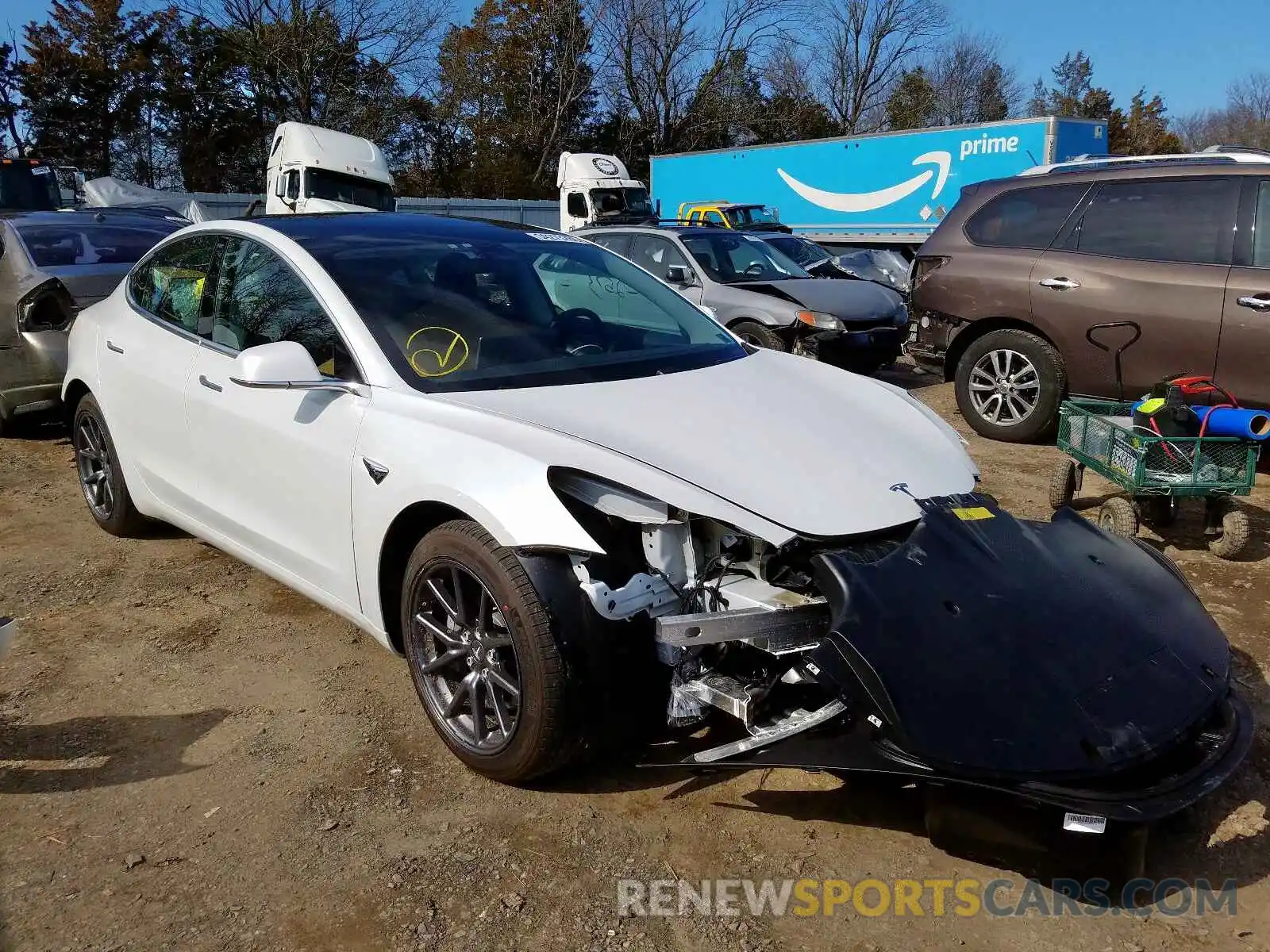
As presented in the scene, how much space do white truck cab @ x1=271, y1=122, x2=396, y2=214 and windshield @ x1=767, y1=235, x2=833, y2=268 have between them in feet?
24.6

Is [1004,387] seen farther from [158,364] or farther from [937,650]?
[158,364]

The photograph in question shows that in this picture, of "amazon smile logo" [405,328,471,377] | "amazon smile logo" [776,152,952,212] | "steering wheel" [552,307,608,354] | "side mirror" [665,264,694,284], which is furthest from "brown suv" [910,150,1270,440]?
"amazon smile logo" [776,152,952,212]

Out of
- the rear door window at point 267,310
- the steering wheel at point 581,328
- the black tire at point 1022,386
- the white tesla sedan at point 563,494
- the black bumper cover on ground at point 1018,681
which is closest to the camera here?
the black bumper cover on ground at point 1018,681

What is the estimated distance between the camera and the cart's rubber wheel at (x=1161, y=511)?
5266mm

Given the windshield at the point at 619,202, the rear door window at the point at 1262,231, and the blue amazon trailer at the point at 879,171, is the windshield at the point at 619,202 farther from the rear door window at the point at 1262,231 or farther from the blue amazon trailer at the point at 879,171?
A: the rear door window at the point at 1262,231

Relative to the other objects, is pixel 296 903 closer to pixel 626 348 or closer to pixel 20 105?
pixel 626 348

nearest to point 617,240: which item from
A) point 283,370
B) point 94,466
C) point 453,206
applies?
point 94,466

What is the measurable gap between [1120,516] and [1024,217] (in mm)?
3116

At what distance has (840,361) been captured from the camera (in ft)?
30.7

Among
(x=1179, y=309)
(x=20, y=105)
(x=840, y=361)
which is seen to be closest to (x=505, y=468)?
(x=1179, y=309)

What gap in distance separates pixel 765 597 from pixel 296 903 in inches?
56.0

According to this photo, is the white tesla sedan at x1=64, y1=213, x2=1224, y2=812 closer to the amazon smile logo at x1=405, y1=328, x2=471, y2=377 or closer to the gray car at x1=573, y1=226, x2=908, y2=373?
the amazon smile logo at x1=405, y1=328, x2=471, y2=377

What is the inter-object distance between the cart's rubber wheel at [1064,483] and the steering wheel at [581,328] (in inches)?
120

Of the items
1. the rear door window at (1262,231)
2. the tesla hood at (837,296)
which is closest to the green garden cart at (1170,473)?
the rear door window at (1262,231)
